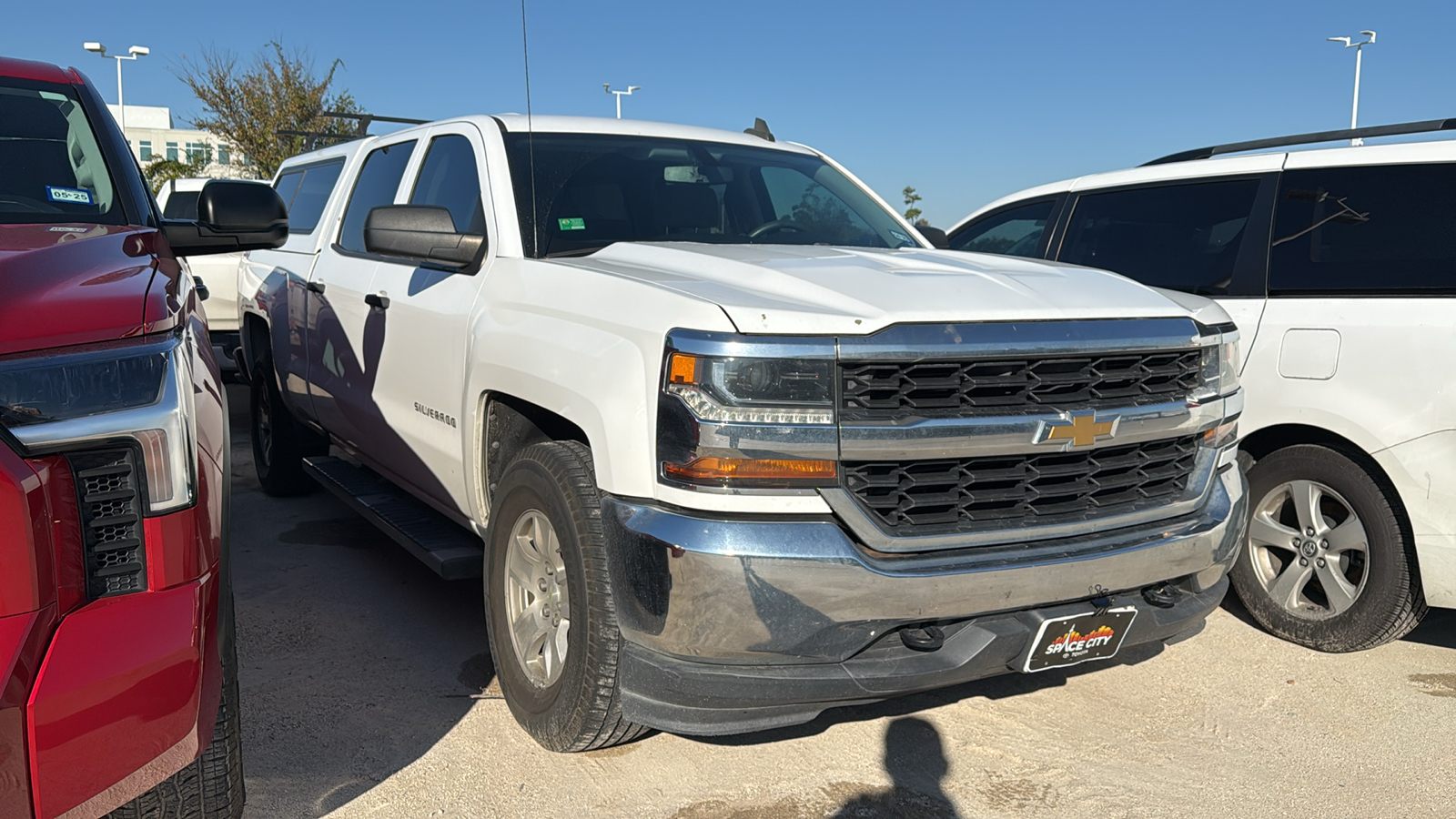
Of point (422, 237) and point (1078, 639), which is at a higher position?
point (422, 237)

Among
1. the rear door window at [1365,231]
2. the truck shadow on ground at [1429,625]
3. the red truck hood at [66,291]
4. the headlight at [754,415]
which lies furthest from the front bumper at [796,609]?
the truck shadow on ground at [1429,625]

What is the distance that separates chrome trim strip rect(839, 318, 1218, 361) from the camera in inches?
102

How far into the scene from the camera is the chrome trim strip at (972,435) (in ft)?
8.39

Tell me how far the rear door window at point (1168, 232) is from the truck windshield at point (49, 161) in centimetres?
398

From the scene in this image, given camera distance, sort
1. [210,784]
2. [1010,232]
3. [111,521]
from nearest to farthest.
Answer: [111,521] → [210,784] → [1010,232]

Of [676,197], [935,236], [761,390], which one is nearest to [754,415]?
[761,390]

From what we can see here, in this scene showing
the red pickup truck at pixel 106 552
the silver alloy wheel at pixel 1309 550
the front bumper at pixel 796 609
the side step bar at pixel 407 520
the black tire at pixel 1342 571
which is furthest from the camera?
the silver alloy wheel at pixel 1309 550

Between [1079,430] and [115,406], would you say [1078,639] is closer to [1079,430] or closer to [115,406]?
[1079,430]

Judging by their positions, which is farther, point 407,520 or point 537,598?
point 407,520

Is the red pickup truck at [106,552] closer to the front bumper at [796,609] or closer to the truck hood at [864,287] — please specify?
the front bumper at [796,609]

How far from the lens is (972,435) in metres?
2.66

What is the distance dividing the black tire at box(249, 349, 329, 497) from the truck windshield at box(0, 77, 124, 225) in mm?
2687

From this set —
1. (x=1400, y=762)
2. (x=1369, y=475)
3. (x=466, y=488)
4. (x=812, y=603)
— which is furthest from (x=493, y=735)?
(x=1369, y=475)

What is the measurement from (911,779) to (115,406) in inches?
87.6
